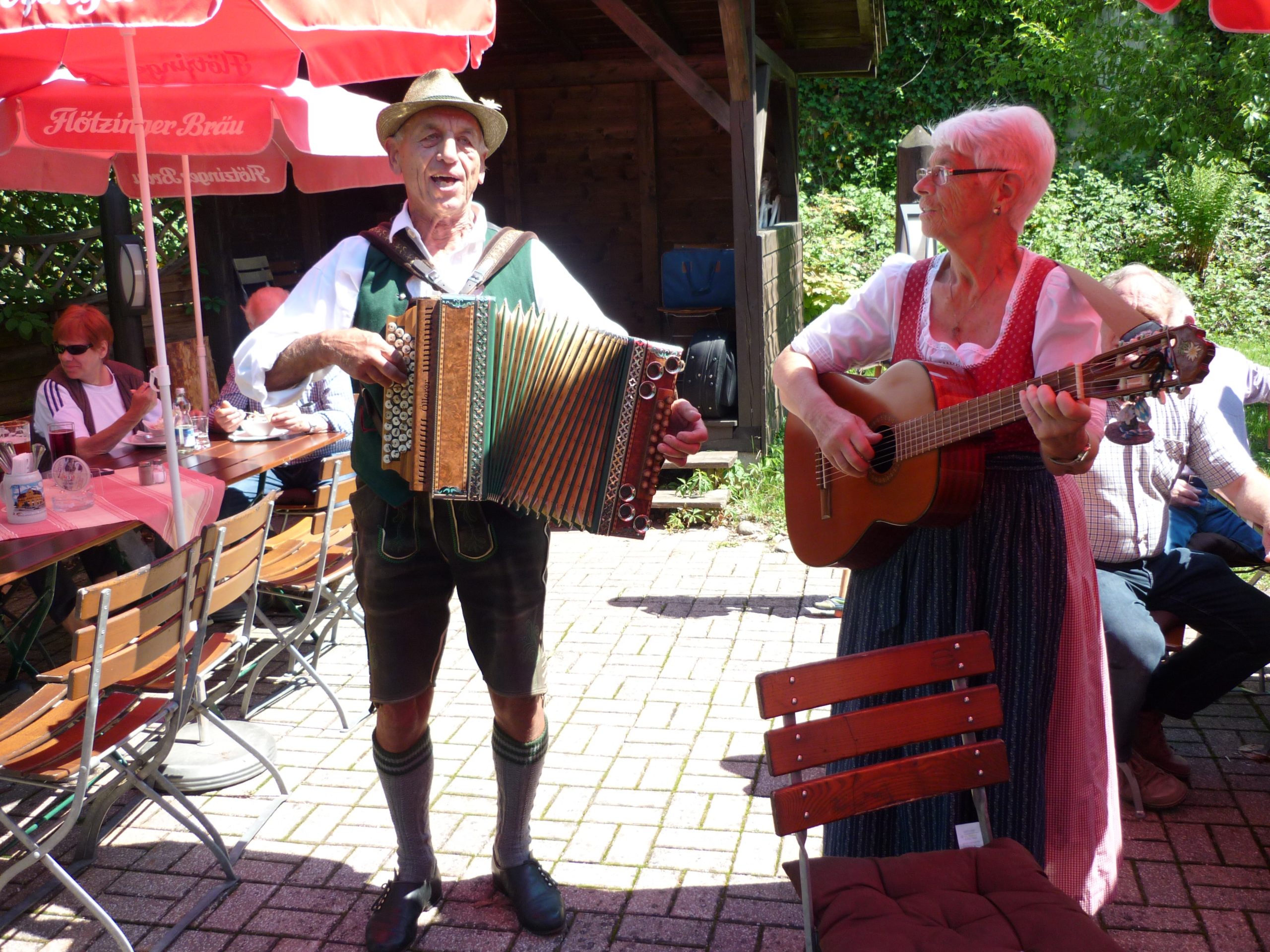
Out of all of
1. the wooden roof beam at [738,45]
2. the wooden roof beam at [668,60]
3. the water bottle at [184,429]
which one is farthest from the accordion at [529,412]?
the wooden roof beam at [668,60]

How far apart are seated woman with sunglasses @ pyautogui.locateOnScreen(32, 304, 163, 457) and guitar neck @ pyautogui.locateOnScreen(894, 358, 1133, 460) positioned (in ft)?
12.9

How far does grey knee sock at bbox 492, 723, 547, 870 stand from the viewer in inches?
114

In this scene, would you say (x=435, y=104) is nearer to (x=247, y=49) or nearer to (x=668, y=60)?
(x=247, y=49)

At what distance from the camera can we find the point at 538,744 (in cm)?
292

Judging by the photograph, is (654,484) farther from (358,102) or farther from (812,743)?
(358,102)

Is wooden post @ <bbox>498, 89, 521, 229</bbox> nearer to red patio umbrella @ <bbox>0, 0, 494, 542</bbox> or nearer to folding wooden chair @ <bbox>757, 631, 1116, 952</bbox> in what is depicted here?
red patio umbrella @ <bbox>0, 0, 494, 542</bbox>

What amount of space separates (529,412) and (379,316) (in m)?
0.43

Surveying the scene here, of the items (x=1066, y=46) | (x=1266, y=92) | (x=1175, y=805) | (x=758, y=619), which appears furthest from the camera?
(x=1066, y=46)

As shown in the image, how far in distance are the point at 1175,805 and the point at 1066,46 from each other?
12.3 m

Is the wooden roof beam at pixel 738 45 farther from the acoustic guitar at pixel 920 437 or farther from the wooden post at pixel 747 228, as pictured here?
the acoustic guitar at pixel 920 437

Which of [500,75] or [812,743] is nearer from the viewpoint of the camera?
[812,743]

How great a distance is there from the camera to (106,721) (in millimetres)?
3098

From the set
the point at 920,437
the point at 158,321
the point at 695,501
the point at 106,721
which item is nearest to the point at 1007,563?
the point at 920,437

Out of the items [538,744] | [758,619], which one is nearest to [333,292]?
[538,744]
